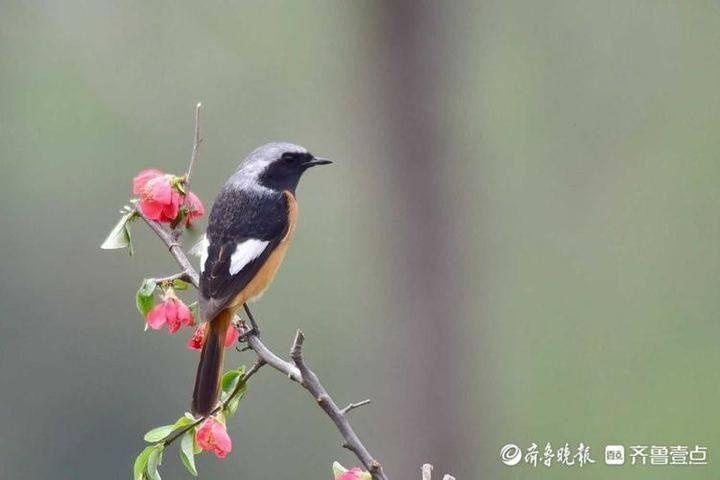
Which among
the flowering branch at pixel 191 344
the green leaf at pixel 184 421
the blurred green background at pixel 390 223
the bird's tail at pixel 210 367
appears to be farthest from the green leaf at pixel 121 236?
the blurred green background at pixel 390 223

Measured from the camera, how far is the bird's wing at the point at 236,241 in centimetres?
249

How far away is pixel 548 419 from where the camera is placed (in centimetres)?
838

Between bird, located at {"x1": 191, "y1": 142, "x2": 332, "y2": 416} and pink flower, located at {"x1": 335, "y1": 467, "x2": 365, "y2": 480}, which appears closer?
pink flower, located at {"x1": 335, "y1": 467, "x2": 365, "y2": 480}

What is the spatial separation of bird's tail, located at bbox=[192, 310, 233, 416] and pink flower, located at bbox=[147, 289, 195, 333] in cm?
9

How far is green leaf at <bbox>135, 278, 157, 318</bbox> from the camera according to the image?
2227 millimetres

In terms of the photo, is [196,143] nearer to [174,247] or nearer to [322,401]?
[174,247]

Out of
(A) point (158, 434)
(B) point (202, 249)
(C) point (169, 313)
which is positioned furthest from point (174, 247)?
(A) point (158, 434)

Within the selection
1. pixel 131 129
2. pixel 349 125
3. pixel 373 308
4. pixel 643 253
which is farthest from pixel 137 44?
pixel 643 253

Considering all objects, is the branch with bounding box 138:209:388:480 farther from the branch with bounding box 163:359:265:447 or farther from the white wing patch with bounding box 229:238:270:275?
the white wing patch with bounding box 229:238:270:275

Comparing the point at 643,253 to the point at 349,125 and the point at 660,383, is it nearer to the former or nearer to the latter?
the point at 660,383

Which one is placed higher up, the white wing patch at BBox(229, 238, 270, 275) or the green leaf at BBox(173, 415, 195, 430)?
the white wing patch at BBox(229, 238, 270, 275)

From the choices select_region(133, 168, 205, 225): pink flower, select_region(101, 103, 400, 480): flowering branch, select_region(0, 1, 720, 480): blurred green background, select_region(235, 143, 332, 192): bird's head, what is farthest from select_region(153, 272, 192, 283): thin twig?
select_region(0, 1, 720, 480): blurred green background

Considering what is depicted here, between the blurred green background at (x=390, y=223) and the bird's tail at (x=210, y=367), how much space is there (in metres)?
5.23

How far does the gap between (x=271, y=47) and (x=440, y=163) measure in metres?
2.38
